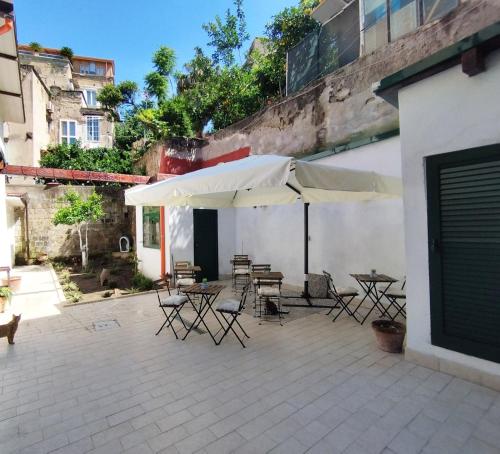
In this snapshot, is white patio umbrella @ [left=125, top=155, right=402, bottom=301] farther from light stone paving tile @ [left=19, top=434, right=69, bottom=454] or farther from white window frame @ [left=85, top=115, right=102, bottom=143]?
white window frame @ [left=85, top=115, right=102, bottom=143]

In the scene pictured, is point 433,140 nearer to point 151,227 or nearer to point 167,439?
point 167,439

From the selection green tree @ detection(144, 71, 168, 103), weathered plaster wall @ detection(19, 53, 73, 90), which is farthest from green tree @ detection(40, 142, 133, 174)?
weathered plaster wall @ detection(19, 53, 73, 90)

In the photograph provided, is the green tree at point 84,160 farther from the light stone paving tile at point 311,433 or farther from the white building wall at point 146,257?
the light stone paving tile at point 311,433

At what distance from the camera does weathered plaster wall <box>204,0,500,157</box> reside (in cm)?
534

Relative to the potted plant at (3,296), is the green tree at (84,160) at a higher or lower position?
higher

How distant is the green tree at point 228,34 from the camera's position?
47.9ft

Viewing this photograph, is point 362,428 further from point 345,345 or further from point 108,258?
point 108,258

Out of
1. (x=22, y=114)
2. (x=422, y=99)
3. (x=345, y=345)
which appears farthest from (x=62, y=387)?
(x=22, y=114)

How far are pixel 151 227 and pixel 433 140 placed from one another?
26.8 feet

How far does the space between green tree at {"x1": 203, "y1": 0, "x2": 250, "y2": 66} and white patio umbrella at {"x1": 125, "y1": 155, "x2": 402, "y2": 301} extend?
1140cm

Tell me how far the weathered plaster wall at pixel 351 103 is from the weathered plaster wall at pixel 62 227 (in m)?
7.34

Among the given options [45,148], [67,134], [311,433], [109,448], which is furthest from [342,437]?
[67,134]

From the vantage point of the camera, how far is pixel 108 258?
1266cm

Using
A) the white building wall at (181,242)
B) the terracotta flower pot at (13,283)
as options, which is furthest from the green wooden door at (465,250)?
the terracotta flower pot at (13,283)
